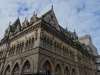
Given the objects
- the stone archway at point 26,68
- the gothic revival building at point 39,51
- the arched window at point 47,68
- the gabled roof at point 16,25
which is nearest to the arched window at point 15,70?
the gothic revival building at point 39,51

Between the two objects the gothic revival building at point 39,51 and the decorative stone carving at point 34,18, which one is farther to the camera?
the decorative stone carving at point 34,18

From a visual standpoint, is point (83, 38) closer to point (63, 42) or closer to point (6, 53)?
point (63, 42)

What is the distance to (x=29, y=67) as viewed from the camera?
20578 millimetres

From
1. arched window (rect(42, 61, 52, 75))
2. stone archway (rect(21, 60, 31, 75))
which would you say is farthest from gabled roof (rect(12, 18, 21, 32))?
arched window (rect(42, 61, 52, 75))


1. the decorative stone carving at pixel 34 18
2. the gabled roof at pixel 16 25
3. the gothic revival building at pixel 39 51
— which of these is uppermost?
the gabled roof at pixel 16 25

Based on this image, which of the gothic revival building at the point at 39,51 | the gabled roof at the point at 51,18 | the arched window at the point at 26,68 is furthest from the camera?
the gabled roof at the point at 51,18

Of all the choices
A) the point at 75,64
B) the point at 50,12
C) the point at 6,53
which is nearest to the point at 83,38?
the point at 75,64

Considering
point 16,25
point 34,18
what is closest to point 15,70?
point 34,18

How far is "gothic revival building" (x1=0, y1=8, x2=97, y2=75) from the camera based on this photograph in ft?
65.7

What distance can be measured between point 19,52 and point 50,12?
1060 cm

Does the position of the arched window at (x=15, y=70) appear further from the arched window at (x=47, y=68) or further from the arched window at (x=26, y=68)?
the arched window at (x=47, y=68)

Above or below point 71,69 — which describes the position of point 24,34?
above

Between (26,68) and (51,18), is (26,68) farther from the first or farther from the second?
(51,18)

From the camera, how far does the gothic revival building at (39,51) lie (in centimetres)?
2004
